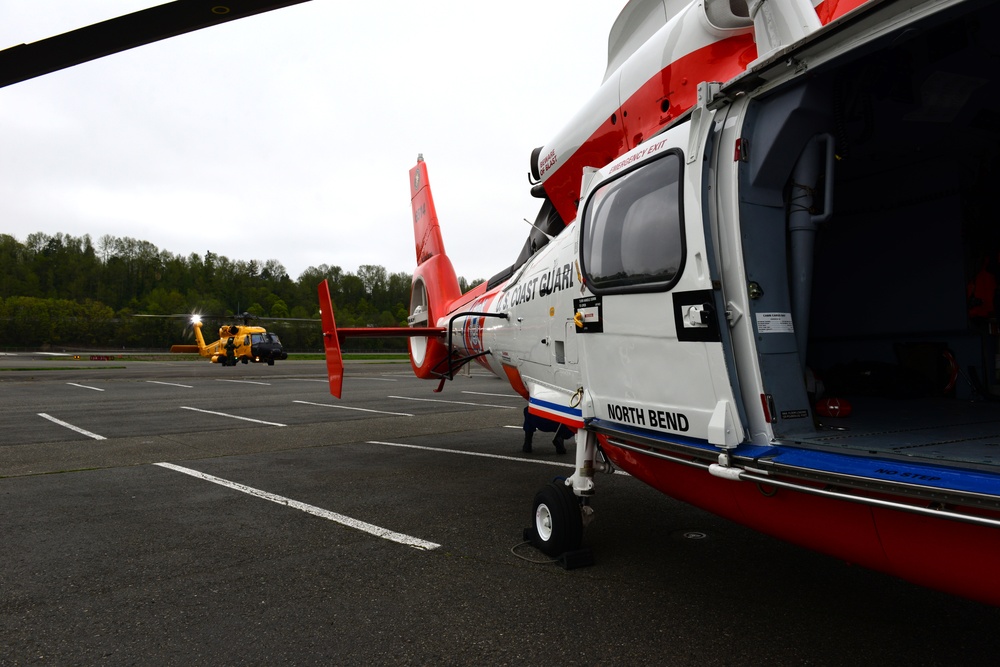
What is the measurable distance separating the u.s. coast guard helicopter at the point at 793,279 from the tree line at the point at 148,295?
57.1 m

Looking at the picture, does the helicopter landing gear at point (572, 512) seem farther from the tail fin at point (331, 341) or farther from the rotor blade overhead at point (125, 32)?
the tail fin at point (331, 341)

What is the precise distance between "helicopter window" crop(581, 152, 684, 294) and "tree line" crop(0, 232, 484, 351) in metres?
57.4

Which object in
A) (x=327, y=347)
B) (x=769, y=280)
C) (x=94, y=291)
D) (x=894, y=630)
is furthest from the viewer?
(x=94, y=291)

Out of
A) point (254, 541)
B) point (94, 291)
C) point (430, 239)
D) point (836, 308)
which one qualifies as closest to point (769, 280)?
point (836, 308)

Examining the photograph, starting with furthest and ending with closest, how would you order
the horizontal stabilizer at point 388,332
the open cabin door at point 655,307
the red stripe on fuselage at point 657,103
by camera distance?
the horizontal stabilizer at point 388,332 < the red stripe on fuselage at point 657,103 < the open cabin door at point 655,307

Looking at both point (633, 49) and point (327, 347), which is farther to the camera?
point (327, 347)

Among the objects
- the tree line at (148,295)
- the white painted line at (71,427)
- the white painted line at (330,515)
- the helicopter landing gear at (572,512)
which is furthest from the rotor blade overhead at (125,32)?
the tree line at (148,295)

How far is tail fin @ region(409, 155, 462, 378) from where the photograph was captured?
772 cm

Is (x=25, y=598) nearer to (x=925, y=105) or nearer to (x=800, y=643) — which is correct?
(x=800, y=643)

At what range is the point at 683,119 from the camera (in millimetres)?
2869

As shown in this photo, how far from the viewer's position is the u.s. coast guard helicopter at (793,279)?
6.72ft

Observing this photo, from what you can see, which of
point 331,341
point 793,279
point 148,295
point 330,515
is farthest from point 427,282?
point 148,295

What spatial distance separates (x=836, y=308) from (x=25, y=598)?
16.8ft

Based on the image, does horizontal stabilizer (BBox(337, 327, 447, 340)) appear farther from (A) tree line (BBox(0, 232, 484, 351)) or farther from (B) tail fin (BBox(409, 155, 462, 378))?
(A) tree line (BBox(0, 232, 484, 351))
